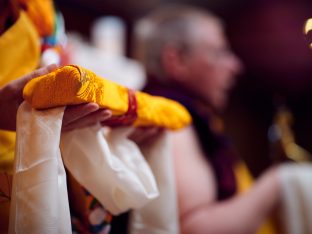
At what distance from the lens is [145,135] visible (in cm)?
54

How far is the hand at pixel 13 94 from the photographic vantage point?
0.40m

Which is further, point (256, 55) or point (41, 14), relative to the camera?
point (256, 55)

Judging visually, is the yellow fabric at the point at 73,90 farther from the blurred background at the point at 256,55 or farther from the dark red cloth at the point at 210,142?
the blurred background at the point at 256,55

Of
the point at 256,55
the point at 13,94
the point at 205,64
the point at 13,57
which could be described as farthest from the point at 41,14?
the point at 256,55

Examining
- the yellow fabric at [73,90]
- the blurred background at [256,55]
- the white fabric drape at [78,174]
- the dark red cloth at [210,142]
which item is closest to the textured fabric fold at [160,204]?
the white fabric drape at [78,174]

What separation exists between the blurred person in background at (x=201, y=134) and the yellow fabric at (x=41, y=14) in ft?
1.03

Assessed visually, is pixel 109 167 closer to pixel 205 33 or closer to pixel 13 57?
pixel 13 57

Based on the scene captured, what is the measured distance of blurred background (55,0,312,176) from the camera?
1746 mm

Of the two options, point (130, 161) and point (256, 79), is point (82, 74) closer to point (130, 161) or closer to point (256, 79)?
point (130, 161)

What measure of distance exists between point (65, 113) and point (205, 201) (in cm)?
44

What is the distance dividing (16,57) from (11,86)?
137mm

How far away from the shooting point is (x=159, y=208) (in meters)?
0.53

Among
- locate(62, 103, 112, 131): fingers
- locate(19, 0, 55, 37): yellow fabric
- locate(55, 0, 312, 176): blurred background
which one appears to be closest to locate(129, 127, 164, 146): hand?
locate(62, 103, 112, 131): fingers

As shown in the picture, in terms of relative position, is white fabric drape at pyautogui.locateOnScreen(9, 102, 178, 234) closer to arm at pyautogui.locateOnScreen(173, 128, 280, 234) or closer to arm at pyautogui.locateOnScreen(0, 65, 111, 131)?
arm at pyautogui.locateOnScreen(0, 65, 111, 131)
